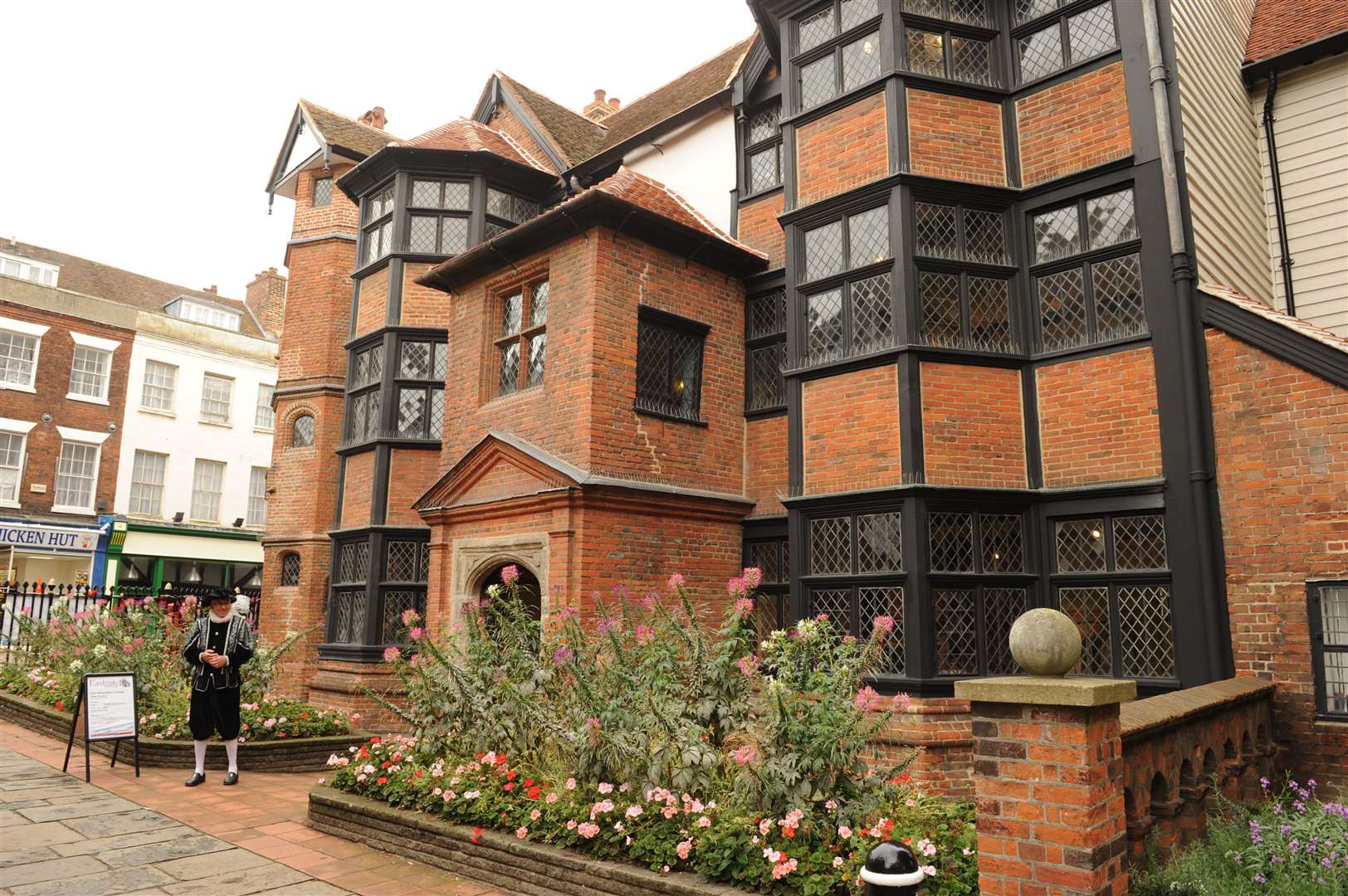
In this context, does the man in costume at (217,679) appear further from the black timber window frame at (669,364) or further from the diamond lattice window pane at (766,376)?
the diamond lattice window pane at (766,376)

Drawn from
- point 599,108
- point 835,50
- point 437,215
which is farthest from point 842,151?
point 599,108

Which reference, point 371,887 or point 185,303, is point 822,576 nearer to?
point 371,887

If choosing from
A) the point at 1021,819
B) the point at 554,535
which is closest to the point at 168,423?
the point at 554,535

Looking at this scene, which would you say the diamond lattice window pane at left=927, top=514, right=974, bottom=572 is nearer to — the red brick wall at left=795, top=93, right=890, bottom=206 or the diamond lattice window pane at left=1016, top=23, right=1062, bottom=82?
the red brick wall at left=795, top=93, right=890, bottom=206

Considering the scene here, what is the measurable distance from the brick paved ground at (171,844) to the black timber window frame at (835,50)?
944cm

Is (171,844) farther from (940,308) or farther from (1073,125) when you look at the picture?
(1073,125)

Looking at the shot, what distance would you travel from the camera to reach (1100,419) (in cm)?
898

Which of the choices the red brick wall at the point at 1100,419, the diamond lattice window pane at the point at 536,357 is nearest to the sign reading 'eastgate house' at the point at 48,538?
the diamond lattice window pane at the point at 536,357

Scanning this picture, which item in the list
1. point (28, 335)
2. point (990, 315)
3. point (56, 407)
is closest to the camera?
point (990, 315)

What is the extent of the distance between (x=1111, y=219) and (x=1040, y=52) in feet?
7.80

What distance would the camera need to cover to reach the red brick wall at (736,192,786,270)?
12.3 m

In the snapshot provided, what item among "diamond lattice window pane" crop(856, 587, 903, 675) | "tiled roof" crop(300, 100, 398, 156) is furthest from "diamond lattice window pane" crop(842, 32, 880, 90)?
"tiled roof" crop(300, 100, 398, 156)

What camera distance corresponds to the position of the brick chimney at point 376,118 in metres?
21.9

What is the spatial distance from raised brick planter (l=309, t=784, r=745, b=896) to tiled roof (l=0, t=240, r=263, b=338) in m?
28.4
